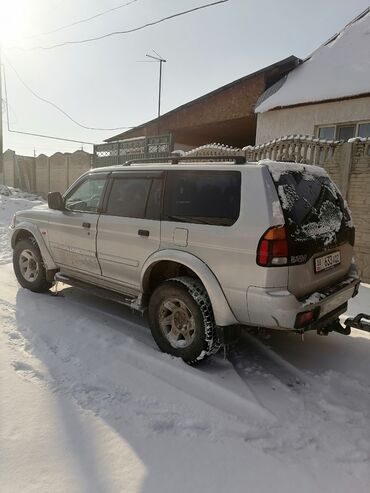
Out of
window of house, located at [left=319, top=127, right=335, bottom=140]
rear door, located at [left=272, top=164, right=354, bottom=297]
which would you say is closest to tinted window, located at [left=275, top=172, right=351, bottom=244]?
rear door, located at [left=272, top=164, right=354, bottom=297]

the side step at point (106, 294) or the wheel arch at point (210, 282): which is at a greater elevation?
the wheel arch at point (210, 282)

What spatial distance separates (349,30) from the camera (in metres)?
13.3

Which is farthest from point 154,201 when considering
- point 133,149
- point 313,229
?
point 133,149

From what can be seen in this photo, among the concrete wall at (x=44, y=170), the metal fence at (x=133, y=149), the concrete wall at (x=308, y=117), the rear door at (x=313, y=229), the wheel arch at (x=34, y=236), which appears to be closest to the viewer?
the rear door at (x=313, y=229)

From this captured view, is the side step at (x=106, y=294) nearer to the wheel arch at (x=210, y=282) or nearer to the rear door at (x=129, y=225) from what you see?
the rear door at (x=129, y=225)

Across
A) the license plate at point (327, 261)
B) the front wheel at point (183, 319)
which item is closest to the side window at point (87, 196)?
the front wheel at point (183, 319)

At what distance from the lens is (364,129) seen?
10.7 meters

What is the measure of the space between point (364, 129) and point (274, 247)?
32.3 ft

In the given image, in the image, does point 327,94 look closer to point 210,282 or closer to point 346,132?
point 346,132

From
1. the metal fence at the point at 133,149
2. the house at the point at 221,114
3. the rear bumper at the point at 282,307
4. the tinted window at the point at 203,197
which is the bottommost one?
the rear bumper at the point at 282,307

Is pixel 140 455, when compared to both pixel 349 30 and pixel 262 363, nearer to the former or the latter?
pixel 262 363

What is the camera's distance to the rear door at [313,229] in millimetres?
2875

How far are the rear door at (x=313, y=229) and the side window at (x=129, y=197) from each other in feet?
4.70

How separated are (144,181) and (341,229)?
6.74ft
